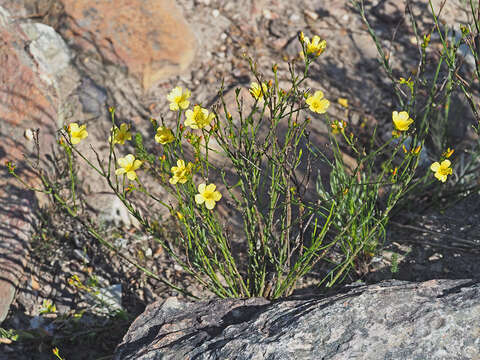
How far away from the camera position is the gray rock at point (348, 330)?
1527 millimetres

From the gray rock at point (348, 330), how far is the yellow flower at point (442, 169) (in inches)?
16.1

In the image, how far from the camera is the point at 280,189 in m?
2.07

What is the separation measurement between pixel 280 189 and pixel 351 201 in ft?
1.33

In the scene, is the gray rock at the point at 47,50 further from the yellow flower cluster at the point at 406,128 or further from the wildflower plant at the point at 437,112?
the yellow flower cluster at the point at 406,128

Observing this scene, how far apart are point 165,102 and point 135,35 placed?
60 cm

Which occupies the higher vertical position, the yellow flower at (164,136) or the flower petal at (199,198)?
the yellow flower at (164,136)

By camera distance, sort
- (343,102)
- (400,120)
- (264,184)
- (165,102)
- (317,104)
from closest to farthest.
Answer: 1. (400,120)
2. (317,104)
3. (264,184)
4. (343,102)
5. (165,102)

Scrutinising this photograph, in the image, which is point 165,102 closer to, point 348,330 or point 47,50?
point 47,50

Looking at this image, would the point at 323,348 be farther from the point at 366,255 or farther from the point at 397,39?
the point at 397,39

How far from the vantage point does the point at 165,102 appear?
357 centimetres

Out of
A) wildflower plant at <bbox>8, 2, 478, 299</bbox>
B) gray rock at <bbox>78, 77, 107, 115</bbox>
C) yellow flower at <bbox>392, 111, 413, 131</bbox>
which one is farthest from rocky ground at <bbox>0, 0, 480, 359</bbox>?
yellow flower at <bbox>392, 111, 413, 131</bbox>

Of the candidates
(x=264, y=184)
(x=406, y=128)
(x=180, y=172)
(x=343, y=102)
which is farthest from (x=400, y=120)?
(x=343, y=102)

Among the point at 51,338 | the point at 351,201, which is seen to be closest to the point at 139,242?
the point at 51,338

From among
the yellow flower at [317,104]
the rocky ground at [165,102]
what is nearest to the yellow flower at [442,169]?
the yellow flower at [317,104]
